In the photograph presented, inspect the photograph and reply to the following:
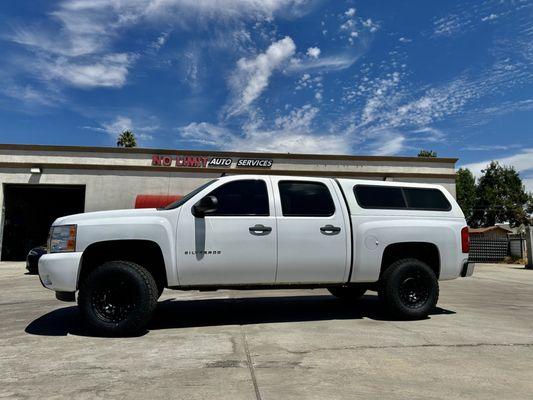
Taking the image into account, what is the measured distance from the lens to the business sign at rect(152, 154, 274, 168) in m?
22.7

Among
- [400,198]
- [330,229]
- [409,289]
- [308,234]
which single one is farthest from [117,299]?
[400,198]

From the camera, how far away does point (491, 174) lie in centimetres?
7512

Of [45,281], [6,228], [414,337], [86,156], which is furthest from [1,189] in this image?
[414,337]

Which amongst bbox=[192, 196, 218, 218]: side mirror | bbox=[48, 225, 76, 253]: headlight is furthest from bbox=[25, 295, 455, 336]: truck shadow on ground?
bbox=[192, 196, 218, 218]: side mirror

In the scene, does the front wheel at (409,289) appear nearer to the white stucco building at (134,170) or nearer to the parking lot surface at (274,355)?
the parking lot surface at (274,355)

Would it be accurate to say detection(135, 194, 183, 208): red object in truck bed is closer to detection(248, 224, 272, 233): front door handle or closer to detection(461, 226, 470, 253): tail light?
detection(248, 224, 272, 233): front door handle

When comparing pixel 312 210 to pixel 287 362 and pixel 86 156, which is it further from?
pixel 86 156

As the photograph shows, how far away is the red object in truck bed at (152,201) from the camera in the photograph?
20.8 meters

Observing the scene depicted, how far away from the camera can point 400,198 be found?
21.8 feet

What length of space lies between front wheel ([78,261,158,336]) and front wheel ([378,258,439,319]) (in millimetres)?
3358

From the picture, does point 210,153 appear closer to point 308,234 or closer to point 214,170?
point 214,170

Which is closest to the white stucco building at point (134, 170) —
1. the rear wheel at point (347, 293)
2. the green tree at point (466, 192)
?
the rear wheel at point (347, 293)

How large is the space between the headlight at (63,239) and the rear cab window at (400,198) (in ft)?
13.2

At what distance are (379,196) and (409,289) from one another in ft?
4.90
